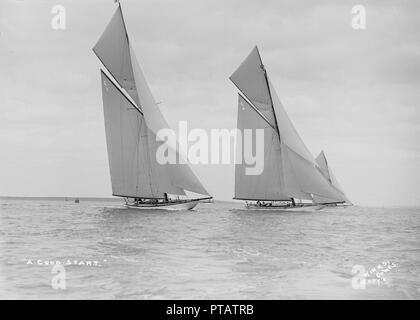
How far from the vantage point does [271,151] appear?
5578 centimetres

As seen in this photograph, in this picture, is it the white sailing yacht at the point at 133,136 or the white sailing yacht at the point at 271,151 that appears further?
the white sailing yacht at the point at 271,151

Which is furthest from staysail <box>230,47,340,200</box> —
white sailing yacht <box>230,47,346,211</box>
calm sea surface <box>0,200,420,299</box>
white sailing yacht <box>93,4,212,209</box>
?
calm sea surface <box>0,200,420,299</box>

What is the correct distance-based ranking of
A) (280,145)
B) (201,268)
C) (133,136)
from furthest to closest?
(280,145) < (133,136) < (201,268)

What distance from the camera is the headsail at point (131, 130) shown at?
48781 mm

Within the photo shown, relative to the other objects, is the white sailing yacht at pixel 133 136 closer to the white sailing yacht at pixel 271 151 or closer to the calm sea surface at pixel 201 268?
the white sailing yacht at pixel 271 151

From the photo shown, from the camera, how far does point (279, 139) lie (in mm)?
55594

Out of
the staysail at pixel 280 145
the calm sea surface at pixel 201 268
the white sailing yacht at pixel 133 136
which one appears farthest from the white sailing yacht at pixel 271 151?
the calm sea surface at pixel 201 268

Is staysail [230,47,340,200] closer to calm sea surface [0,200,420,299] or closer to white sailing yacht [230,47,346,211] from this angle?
white sailing yacht [230,47,346,211]

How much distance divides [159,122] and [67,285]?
39.6 metres

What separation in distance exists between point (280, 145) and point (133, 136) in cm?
1537

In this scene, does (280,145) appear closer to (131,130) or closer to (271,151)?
(271,151)

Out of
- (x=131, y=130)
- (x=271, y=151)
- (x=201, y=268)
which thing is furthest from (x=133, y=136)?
(x=201, y=268)
